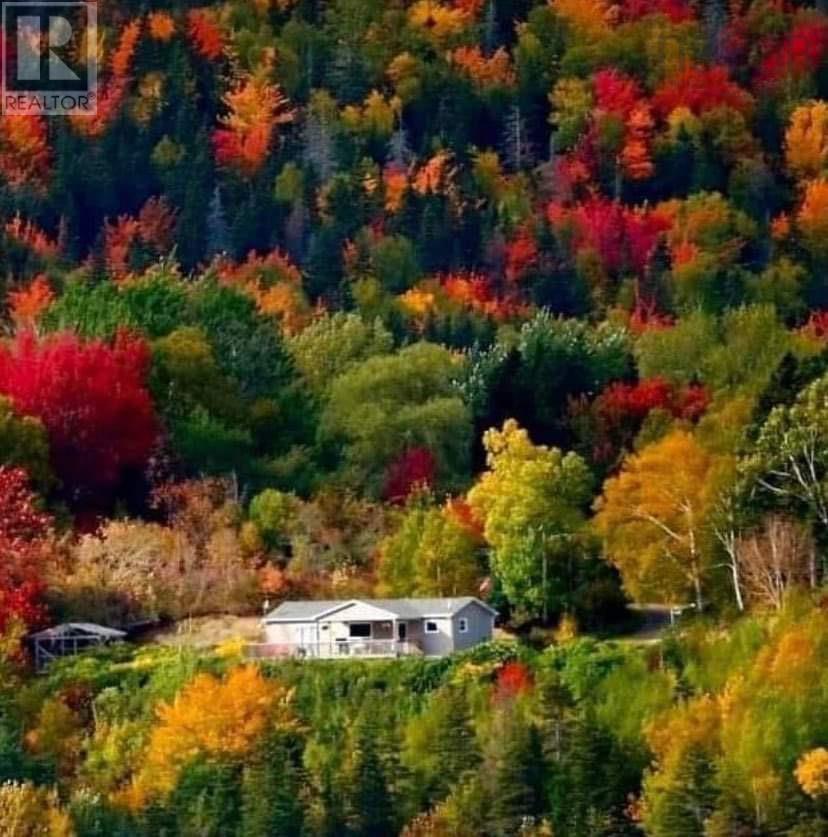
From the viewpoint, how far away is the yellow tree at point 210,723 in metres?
43.1

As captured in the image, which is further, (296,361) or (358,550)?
(296,361)

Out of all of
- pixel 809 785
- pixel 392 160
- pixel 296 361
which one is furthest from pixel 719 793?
pixel 392 160

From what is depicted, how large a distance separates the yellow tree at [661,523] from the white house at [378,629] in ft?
6.45

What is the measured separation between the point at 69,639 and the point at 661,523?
785cm

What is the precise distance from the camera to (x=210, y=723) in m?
43.4

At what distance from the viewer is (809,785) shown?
41.0 metres

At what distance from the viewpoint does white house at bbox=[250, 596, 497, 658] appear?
45.9m

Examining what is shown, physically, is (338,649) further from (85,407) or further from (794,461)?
(85,407)

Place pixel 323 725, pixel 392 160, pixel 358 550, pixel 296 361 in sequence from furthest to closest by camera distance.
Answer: pixel 392 160, pixel 296 361, pixel 358 550, pixel 323 725

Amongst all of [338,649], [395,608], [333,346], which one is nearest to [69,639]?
[338,649]

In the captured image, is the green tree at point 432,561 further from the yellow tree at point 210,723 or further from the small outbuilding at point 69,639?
→ the yellow tree at point 210,723

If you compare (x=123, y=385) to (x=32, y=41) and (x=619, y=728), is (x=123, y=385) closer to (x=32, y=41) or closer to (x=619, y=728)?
(x=619, y=728)

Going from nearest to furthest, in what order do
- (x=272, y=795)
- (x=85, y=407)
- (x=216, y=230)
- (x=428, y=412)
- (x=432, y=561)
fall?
(x=272, y=795), (x=432, y=561), (x=85, y=407), (x=428, y=412), (x=216, y=230)

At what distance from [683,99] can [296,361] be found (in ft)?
52.3
